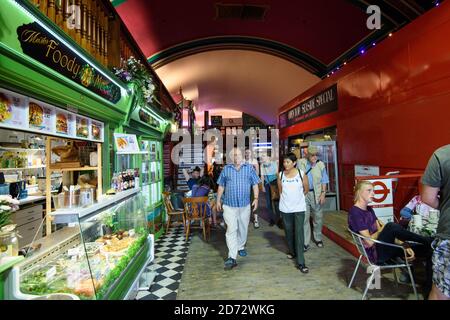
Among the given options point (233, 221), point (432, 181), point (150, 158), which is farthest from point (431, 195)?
point (150, 158)

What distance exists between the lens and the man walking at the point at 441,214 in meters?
1.75

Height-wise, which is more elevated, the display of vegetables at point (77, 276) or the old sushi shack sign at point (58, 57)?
the old sushi shack sign at point (58, 57)

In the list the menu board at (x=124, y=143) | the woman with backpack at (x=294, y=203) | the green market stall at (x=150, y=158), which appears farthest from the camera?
the green market stall at (x=150, y=158)

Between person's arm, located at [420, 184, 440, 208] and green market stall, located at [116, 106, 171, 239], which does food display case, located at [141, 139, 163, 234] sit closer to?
green market stall, located at [116, 106, 171, 239]

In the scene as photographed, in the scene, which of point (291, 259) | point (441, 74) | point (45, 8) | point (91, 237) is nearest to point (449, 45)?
point (441, 74)

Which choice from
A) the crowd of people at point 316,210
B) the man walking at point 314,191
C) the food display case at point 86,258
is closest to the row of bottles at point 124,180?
the food display case at point 86,258

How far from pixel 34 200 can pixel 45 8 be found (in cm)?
385

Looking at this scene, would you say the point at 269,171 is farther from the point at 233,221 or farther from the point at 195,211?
the point at 233,221

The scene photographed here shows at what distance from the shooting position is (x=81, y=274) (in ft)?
6.49

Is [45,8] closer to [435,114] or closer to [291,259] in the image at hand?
[291,259]

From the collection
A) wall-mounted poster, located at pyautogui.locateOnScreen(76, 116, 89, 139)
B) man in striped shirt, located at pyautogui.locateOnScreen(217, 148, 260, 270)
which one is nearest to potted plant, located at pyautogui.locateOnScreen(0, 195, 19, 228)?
wall-mounted poster, located at pyautogui.locateOnScreen(76, 116, 89, 139)

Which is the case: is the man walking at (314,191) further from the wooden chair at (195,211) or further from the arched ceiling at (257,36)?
the arched ceiling at (257,36)

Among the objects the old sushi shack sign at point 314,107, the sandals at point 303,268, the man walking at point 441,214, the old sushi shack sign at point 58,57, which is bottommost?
the sandals at point 303,268

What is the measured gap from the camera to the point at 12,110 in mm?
1734
